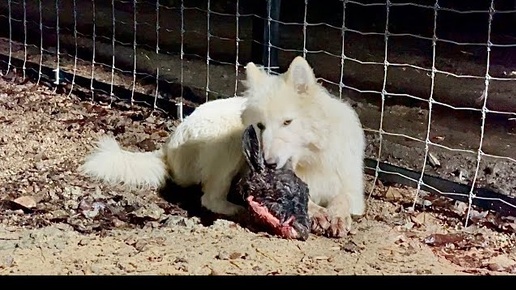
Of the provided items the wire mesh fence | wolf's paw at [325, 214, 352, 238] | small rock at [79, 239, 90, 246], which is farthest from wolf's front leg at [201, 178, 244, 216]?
the wire mesh fence

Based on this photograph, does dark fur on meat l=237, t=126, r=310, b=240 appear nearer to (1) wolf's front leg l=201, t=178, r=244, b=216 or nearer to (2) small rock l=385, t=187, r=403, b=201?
(1) wolf's front leg l=201, t=178, r=244, b=216

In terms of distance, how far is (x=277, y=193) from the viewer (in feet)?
11.3

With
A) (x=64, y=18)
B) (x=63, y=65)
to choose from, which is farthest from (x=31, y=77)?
(x=64, y=18)

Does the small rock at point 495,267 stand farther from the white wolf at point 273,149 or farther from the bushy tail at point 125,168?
the bushy tail at point 125,168

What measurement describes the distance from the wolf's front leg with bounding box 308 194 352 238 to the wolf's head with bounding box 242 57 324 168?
255 millimetres

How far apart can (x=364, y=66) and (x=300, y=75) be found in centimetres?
383

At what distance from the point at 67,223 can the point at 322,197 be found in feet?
4.16

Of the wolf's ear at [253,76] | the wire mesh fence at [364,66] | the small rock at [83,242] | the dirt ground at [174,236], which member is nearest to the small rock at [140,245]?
the dirt ground at [174,236]

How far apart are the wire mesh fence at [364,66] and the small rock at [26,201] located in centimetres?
179
